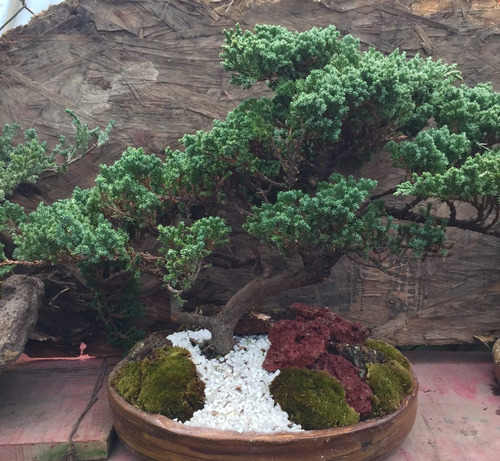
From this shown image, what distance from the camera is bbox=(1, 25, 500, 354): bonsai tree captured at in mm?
1569

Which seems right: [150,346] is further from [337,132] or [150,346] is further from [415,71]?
[415,71]

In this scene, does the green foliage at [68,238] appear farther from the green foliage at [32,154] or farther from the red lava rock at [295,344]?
→ the red lava rock at [295,344]

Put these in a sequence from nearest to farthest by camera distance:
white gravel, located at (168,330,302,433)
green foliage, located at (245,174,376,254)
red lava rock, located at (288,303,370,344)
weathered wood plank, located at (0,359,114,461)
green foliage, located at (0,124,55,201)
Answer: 1. green foliage, located at (245,174,376,254)
2. white gravel, located at (168,330,302,433)
3. weathered wood plank, located at (0,359,114,461)
4. red lava rock, located at (288,303,370,344)
5. green foliage, located at (0,124,55,201)

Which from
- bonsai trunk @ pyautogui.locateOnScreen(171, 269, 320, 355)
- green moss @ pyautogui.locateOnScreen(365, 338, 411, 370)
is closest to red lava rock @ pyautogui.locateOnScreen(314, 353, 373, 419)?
green moss @ pyautogui.locateOnScreen(365, 338, 411, 370)

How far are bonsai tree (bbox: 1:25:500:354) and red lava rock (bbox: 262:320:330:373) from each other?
0.48 feet

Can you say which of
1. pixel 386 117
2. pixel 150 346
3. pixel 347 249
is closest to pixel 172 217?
pixel 150 346

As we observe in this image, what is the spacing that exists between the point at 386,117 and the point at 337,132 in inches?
7.4

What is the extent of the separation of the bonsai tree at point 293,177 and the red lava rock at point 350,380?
28 cm

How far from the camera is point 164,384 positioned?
1764mm

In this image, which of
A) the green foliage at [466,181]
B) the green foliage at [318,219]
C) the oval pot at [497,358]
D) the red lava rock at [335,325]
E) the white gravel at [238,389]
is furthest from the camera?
the oval pot at [497,358]

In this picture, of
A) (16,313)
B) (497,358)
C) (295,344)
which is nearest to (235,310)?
(295,344)

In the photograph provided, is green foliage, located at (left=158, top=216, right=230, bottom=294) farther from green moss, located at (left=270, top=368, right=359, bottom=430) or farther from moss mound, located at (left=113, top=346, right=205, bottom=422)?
green moss, located at (left=270, top=368, right=359, bottom=430)

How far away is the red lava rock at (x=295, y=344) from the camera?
1.81 metres

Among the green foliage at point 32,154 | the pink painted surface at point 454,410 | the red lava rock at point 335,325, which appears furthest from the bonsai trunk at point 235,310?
the green foliage at point 32,154
